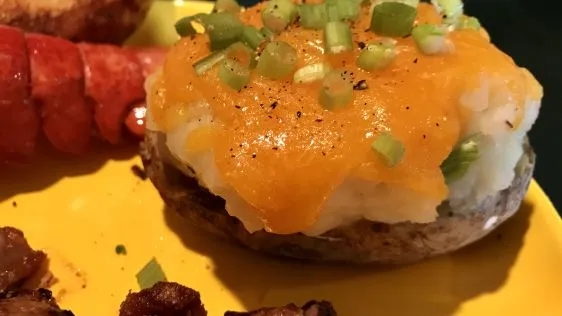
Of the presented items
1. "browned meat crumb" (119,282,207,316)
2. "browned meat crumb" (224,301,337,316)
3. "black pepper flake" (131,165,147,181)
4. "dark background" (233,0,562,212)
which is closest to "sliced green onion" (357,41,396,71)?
"browned meat crumb" (224,301,337,316)

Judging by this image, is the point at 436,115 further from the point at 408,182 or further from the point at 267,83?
the point at 267,83

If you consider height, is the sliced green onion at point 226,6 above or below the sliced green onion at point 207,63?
below

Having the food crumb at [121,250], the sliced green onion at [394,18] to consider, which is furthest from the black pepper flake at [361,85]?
the food crumb at [121,250]

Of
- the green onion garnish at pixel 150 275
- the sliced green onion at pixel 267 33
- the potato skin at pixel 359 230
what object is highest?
the sliced green onion at pixel 267 33

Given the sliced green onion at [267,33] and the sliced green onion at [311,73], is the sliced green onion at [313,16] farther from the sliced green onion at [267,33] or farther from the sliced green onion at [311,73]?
the sliced green onion at [311,73]

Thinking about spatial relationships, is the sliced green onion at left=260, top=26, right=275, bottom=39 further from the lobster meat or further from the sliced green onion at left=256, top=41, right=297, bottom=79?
the lobster meat

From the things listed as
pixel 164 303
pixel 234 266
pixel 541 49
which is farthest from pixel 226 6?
pixel 541 49

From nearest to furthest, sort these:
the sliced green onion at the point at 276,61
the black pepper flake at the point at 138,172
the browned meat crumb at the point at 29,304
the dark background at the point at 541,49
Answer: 1. the browned meat crumb at the point at 29,304
2. the sliced green onion at the point at 276,61
3. the black pepper flake at the point at 138,172
4. the dark background at the point at 541,49
